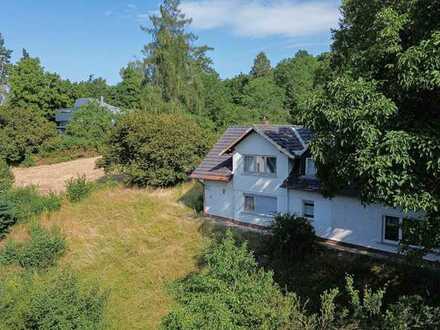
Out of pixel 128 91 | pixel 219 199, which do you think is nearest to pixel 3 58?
pixel 128 91

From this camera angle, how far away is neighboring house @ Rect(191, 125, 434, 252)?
21141 millimetres

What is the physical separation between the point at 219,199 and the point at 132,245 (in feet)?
22.2

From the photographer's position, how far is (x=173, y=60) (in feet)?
157

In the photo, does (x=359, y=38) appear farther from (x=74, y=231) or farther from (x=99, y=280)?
(x=74, y=231)

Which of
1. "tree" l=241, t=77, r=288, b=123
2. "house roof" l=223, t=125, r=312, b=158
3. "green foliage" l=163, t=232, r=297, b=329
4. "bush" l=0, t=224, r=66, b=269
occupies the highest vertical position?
"tree" l=241, t=77, r=288, b=123

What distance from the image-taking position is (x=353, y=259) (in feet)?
66.0

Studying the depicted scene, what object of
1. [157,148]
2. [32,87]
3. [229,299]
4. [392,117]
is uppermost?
[32,87]

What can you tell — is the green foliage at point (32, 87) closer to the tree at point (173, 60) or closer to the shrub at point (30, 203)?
the tree at point (173, 60)

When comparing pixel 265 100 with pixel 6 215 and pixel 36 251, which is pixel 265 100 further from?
pixel 36 251

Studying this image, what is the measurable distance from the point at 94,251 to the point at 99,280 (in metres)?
4.45

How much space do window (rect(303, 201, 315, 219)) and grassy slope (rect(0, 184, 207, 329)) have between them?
20.3 feet

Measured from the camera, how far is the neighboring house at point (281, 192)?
21141mm

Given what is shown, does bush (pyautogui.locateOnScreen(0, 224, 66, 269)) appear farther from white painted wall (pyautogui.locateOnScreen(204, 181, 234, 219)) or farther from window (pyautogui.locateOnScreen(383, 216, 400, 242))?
window (pyautogui.locateOnScreen(383, 216, 400, 242))

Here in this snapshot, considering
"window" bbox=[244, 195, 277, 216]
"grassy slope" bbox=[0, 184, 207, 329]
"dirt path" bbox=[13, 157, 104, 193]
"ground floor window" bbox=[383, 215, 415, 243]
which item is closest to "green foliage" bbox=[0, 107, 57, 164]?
"dirt path" bbox=[13, 157, 104, 193]
